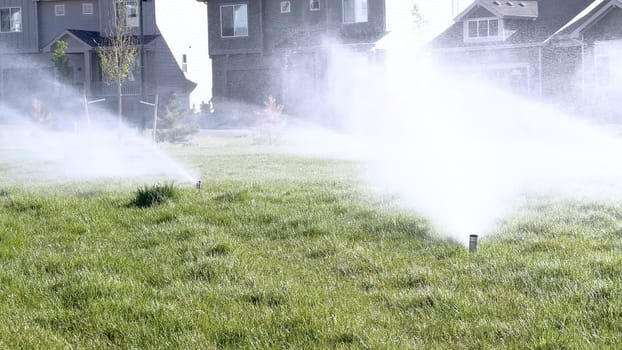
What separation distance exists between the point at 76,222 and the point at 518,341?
5231 millimetres

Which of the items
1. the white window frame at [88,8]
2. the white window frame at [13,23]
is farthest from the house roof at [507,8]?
the white window frame at [13,23]

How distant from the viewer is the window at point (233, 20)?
40.4 m

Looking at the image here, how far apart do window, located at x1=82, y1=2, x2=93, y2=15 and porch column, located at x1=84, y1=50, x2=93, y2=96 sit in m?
3.50

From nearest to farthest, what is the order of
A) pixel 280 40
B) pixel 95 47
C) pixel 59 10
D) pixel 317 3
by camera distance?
pixel 317 3 < pixel 280 40 < pixel 95 47 < pixel 59 10

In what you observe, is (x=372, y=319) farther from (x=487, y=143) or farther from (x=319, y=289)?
(x=487, y=143)

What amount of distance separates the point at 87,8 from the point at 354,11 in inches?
567

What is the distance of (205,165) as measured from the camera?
18.5 meters

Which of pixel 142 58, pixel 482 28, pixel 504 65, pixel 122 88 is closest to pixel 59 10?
pixel 142 58

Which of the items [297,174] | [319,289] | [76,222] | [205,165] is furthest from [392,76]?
[319,289]

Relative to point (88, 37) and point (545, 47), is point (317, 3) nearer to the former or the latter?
point (545, 47)

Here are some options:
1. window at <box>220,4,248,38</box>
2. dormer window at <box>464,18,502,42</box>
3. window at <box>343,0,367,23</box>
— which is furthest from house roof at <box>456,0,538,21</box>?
window at <box>220,4,248,38</box>

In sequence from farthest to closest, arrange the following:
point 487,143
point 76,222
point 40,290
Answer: point 487,143 → point 76,222 → point 40,290

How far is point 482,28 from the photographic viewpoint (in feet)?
119

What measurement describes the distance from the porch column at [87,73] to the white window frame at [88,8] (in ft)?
11.4
